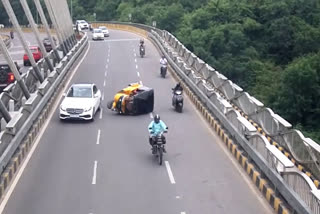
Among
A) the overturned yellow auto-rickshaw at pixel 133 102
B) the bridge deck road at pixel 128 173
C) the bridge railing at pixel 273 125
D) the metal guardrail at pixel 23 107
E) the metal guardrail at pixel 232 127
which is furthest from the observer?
the overturned yellow auto-rickshaw at pixel 133 102

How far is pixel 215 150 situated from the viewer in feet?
67.3

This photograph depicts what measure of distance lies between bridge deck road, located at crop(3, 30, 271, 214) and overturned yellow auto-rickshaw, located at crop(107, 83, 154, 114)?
345 millimetres

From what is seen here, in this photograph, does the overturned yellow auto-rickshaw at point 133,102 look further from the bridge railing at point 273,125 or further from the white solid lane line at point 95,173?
the white solid lane line at point 95,173

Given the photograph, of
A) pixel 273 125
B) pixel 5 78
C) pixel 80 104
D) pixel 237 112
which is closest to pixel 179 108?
pixel 80 104

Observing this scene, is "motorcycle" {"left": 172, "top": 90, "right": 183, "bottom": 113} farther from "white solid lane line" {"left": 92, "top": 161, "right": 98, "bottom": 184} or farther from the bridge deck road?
"white solid lane line" {"left": 92, "top": 161, "right": 98, "bottom": 184}

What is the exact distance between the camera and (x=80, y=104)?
80.6 feet

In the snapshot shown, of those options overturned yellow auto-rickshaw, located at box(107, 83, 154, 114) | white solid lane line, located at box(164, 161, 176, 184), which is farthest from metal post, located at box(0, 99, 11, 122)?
overturned yellow auto-rickshaw, located at box(107, 83, 154, 114)

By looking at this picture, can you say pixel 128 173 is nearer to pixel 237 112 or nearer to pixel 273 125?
pixel 273 125

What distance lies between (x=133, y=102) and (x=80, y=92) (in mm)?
2191

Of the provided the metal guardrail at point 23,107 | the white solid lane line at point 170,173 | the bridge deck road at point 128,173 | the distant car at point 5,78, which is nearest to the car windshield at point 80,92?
the bridge deck road at point 128,173

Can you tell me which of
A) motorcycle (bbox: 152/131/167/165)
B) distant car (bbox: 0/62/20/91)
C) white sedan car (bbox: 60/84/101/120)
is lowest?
distant car (bbox: 0/62/20/91)

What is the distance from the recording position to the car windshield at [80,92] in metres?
25.8

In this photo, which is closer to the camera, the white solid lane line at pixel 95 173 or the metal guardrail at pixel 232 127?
the metal guardrail at pixel 232 127

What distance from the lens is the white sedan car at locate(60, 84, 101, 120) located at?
24.4 metres
